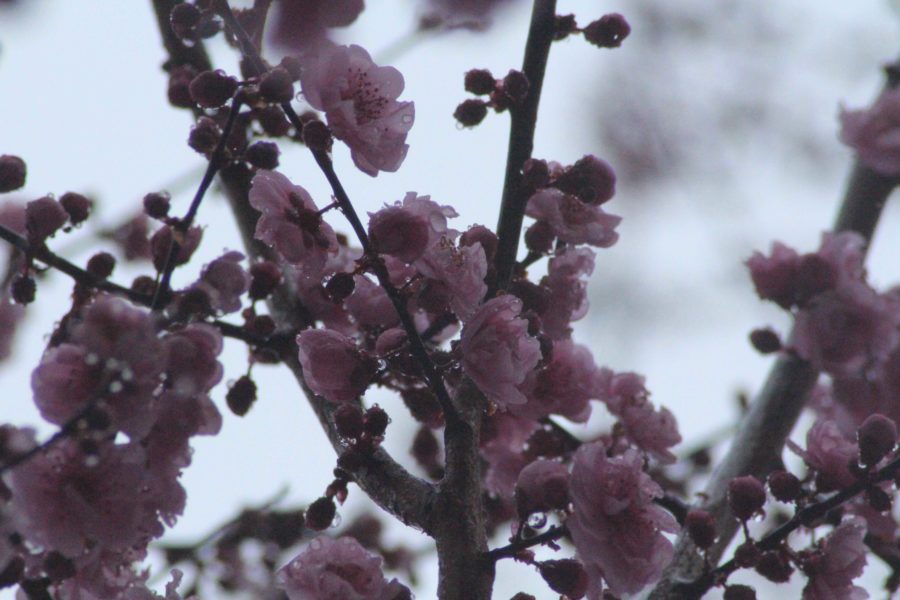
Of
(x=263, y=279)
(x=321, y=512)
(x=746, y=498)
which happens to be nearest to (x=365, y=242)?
(x=263, y=279)

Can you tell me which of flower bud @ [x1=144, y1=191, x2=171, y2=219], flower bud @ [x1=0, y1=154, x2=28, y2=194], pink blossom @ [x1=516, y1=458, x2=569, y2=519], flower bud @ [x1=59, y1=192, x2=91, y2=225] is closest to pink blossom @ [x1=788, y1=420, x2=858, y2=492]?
pink blossom @ [x1=516, y1=458, x2=569, y2=519]

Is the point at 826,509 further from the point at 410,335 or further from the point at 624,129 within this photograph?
the point at 624,129

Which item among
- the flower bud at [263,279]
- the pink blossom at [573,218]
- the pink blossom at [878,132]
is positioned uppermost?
the pink blossom at [878,132]

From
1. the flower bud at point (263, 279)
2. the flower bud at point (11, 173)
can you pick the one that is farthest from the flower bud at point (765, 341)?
the flower bud at point (11, 173)

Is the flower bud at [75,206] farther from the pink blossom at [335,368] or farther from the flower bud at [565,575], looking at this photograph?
the flower bud at [565,575]

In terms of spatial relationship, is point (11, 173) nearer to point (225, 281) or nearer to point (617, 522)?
point (225, 281)

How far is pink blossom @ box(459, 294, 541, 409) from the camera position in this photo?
1692 mm

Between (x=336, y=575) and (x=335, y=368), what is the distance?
376mm

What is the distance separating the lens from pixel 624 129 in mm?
6312

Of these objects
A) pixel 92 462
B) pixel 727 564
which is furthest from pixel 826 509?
pixel 92 462

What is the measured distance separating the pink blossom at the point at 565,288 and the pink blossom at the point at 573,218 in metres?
0.04

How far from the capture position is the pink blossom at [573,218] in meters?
2.04

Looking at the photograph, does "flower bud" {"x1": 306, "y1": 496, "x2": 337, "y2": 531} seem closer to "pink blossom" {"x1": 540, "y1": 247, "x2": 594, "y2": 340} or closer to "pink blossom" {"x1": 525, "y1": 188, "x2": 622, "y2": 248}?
"pink blossom" {"x1": 540, "y1": 247, "x2": 594, "y2": 340}

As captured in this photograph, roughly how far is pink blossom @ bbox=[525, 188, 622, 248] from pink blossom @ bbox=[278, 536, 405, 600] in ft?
2.56
